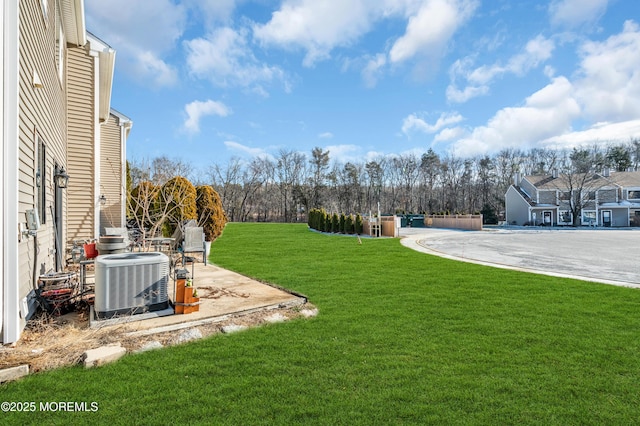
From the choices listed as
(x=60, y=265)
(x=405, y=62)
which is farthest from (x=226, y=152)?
(x=60, y=265)

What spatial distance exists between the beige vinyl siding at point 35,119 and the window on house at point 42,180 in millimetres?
74

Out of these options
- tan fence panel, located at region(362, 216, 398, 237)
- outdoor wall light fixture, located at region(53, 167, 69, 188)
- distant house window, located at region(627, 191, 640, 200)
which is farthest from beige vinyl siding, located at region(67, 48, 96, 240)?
distant house window, located at region(627, 191, 640, 200)

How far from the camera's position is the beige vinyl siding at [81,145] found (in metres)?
7.76

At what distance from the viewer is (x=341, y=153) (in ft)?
147

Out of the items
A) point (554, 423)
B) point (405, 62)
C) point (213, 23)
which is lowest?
point (554, 423)

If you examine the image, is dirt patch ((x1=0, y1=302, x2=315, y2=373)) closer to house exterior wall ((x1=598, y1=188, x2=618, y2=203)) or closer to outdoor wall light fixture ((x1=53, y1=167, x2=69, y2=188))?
outdoor wall light fixture ((x1=53, y1=167, x2=69, y2=188))

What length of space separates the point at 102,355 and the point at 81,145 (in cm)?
693

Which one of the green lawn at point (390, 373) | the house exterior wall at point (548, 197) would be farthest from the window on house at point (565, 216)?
the green lawn at point (390, 373)

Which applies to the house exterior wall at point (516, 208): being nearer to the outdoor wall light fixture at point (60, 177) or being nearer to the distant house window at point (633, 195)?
the distant house window at point (633, 195)

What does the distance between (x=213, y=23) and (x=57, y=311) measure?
1044 centimetres

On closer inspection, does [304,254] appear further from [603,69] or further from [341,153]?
[341,153]

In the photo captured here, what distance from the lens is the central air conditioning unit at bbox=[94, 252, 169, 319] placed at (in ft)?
11.6

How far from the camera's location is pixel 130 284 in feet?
12.1

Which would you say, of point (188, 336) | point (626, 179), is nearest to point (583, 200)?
point (626, 179)
